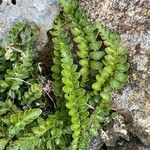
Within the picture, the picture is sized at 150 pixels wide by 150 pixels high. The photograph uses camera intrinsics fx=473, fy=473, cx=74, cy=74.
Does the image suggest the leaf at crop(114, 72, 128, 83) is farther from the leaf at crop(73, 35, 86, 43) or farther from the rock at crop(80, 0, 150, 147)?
the leaf at crop(73, 35, 86, 43)

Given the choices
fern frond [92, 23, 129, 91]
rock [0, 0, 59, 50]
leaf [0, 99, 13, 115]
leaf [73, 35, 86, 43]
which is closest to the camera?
fern frond [92, 23, 129, 91]

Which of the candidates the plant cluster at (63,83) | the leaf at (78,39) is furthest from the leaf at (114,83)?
the leaf at (78,39)

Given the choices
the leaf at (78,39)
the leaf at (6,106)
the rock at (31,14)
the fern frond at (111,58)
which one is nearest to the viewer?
the fern frond at (111,58)

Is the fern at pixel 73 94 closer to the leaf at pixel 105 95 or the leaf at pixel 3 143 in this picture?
the leaf at pixel 105 95

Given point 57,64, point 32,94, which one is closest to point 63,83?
point 57,64

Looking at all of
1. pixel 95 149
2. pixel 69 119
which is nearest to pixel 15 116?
pixel 69 119

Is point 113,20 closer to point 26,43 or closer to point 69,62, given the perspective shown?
point 69,62

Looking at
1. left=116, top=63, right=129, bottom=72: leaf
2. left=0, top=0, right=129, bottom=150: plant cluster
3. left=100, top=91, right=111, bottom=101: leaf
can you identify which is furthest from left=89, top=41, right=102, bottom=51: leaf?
left=100, top=91, right=111, bottom=101: leaf

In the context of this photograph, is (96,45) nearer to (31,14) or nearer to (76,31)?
(76,31)
